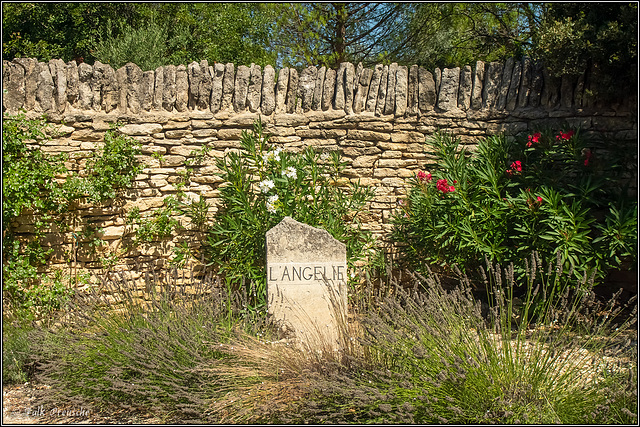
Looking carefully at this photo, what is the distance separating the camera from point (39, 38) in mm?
10781

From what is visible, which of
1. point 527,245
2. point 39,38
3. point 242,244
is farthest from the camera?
point 39,38

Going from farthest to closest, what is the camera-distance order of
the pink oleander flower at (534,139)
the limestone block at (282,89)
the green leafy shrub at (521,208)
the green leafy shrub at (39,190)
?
the limestone block at (282,89), the pink oleander flower at (534,139), the green leafy shrub at (39,190), the green leafy shrub at (521,208)

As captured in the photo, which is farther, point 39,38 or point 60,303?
point 39,38

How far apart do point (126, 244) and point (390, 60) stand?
683 cm

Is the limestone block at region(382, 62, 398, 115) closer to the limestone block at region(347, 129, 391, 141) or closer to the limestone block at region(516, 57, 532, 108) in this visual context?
the limestone block at region(347, 129, 391, 141)

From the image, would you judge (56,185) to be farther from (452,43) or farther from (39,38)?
A: (452,43)

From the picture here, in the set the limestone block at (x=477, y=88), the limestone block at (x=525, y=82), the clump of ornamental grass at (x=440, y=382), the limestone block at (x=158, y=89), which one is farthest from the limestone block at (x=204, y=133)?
the limestone block at (x=525, y=82)

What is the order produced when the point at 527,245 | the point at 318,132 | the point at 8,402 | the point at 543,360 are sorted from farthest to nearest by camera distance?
1. the point at 318,132
2. the point at 527,245
3. the point at 8,402
4. the point at 543,360

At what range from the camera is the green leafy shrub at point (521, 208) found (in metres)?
5.18

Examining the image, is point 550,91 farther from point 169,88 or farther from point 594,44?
point 169,88

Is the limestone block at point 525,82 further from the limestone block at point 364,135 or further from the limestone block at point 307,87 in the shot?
the limestone block at point 307,87

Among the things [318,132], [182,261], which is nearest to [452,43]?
[318,132]

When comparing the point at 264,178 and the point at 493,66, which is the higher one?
the point at 493,66

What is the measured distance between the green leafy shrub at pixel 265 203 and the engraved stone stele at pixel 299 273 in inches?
20.3
